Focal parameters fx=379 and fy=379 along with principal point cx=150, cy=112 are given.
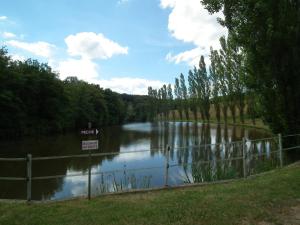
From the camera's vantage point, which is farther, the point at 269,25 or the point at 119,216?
the point at 269,25

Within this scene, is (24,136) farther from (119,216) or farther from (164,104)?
(164,104)

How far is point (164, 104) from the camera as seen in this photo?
142m

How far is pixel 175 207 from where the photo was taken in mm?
7723

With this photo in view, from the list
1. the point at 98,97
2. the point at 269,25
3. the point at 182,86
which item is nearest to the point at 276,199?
the point at 269,25

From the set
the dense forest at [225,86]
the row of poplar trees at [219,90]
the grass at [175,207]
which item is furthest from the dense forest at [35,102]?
the grass at [175,207]

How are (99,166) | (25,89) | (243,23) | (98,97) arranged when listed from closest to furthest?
(243,23), (99,166), (25,89), (98,97)

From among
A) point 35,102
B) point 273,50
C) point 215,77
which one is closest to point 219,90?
point 215,77

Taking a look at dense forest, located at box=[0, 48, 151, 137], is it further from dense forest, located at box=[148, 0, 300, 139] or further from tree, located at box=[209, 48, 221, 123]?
dense forest, located at box=[148, 0, 300, 139]

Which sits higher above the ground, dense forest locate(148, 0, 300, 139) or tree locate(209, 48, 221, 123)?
tree locate(209, 48, 221, 123)

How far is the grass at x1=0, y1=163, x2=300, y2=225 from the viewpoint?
6.98 meters

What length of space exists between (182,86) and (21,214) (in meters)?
106

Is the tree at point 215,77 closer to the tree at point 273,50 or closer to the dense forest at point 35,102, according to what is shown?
the dense forest at point 35,102

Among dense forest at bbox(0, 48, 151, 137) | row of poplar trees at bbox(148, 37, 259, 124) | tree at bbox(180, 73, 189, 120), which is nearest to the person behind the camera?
dense forest at bbox(0, 48, 151, 137)

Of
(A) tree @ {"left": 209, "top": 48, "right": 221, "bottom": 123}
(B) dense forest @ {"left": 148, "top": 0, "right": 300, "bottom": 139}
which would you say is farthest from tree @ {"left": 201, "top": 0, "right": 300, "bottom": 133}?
(A) tree @ {"left": 209, "top": 48, "right": 221, "bottom": 123}
